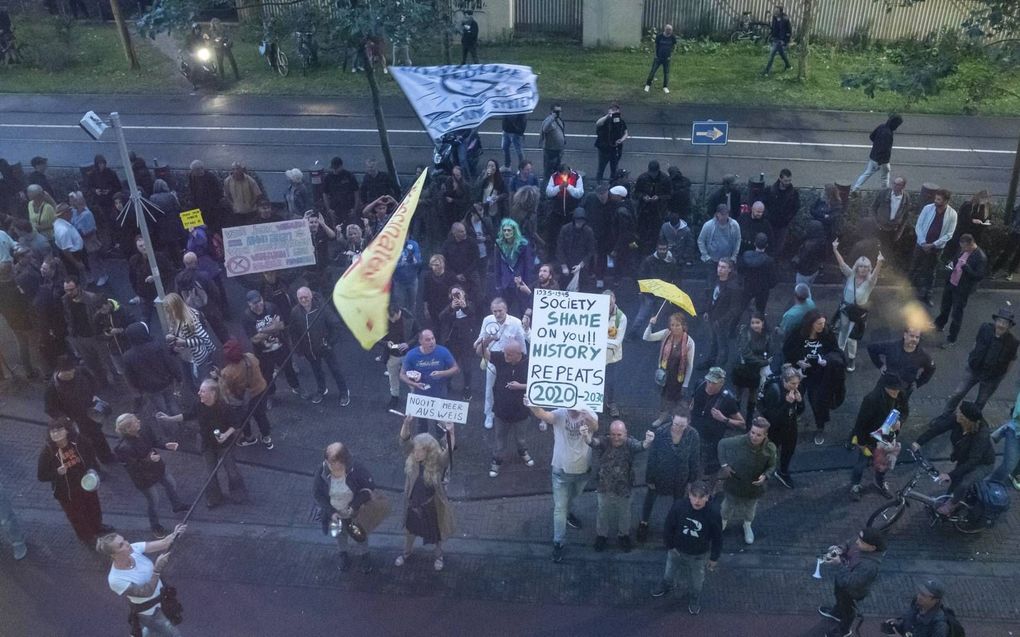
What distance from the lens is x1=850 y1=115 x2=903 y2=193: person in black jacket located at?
564 inches

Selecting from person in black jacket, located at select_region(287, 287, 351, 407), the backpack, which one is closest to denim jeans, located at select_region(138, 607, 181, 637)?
person in black jacket, located at select_region(287, 287, 351, 407)

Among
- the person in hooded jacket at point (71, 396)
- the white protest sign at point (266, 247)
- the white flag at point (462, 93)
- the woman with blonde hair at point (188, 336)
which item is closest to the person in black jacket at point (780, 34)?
the white flag at point (462, 93)

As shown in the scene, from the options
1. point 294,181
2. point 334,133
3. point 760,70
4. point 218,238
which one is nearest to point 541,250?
point 294,181

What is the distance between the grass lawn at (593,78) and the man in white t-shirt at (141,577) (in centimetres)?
1674

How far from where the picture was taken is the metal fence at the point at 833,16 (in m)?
24.6

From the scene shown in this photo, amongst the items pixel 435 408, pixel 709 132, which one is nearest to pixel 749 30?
pixel 709 132

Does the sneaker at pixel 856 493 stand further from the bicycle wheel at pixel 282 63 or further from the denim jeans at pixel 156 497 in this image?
the bicycle wheel at pixel 282 63

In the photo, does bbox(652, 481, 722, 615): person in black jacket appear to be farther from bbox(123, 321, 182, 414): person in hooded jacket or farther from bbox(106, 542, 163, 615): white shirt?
bbox(123, 321, 182, 414): person in hooded jacket

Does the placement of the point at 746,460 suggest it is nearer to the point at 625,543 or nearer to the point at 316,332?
the point at 625,543

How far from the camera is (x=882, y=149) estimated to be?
47.8 ft

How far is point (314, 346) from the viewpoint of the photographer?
10.3 m

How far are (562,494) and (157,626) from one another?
3754mm

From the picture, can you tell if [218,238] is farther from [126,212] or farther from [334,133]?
[334,133]

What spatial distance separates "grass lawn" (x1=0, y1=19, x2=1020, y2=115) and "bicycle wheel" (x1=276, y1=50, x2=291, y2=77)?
7.4 inches
